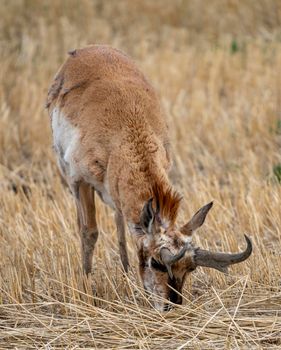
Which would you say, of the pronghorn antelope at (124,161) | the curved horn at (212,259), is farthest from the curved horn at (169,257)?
the curved horn at (212,259)

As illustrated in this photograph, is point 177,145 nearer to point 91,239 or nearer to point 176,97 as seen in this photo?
point 176,97

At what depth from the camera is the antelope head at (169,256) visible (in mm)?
5426

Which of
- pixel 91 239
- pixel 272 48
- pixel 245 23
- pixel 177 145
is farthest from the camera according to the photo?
pixel 245 23

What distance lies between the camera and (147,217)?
5566 mm

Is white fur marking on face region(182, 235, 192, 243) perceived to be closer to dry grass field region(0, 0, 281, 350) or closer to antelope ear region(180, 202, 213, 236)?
antelope ear region(180, 202, 213, 236)

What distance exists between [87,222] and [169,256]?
1.64 m

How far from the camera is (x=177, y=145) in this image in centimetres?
1111

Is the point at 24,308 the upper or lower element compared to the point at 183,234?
lower

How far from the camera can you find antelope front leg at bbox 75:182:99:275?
6812 mm

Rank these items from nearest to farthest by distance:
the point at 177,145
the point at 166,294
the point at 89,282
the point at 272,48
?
the point at 166,294 < the point at 89,282 < the point at 177,145 < the point at 272,48

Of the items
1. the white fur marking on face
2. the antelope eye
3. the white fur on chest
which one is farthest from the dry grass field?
the white fur on chest

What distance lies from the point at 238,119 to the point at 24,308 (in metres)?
6.12

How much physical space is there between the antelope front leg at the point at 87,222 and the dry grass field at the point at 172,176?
14cm

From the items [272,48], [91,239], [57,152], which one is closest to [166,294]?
[91,239]
